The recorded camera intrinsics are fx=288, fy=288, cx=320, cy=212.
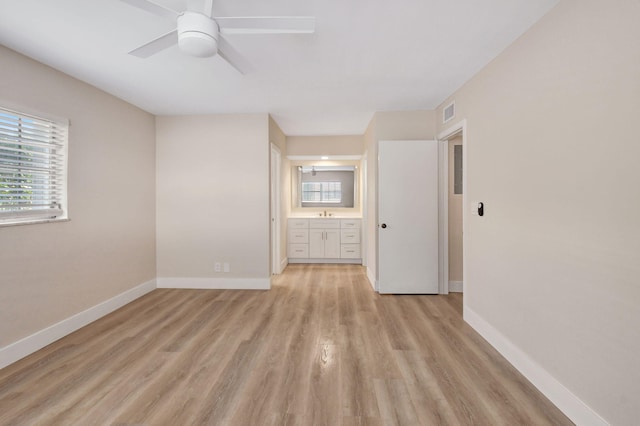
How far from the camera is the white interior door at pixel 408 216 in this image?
372cm

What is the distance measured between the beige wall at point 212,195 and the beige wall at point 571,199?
274 cm

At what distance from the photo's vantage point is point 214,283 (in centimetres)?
404

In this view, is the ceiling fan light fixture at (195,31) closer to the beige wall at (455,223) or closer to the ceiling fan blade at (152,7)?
the ceiling fan blade at (152,7)

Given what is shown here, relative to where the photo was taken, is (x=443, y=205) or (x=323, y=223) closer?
(x=443, y=205)

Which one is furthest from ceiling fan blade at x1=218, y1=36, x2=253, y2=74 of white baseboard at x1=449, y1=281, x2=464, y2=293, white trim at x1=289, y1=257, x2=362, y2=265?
white trim at x1=289, y1=257, x2=362, y2=265

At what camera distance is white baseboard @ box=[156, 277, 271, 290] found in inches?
157

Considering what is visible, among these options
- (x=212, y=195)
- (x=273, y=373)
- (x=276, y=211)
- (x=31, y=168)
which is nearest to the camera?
(x=273, y=373)

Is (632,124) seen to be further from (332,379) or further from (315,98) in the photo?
(315,98)

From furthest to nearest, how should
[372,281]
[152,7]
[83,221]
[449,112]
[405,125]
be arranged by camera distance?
[372,281] → [405,125] → [449,112] → [83,221] → [152,7]

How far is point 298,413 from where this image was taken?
167cm

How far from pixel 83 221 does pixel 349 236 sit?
13.1 ft

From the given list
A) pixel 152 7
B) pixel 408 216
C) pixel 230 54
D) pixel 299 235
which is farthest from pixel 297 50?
pixel 299 235

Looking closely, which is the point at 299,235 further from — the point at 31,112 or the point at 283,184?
the point at 31,112

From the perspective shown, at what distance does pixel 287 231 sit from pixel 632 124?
190 inches
